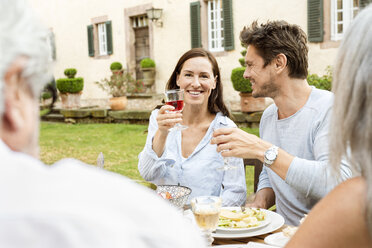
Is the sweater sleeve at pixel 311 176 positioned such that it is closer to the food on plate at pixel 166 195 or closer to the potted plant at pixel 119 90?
the food on plate at pixel 166 195

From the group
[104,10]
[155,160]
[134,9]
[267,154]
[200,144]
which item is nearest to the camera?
[267,154]

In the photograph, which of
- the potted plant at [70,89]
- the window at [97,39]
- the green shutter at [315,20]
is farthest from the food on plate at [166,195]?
the window at [97,39]

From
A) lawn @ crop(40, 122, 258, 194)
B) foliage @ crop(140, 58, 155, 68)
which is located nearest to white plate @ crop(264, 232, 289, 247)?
lawn @ crop(40, 122, 258, 194)

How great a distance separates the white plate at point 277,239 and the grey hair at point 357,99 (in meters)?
0.70

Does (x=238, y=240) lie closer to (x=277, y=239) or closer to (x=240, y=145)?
(x=277, y=239)

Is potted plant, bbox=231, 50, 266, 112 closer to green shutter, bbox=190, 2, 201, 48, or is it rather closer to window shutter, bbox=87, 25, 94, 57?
green shutter, bbox=190, 2, 201, 48

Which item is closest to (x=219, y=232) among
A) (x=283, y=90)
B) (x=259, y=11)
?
(x=283, y=90)

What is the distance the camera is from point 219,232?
1900 mm

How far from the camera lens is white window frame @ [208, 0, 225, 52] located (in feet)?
40.9

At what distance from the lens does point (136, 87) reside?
1416 cm

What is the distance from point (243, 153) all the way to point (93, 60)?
1511 cm

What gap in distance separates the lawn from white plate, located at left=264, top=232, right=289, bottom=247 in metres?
3.68

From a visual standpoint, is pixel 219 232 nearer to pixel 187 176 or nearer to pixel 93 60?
pixel 187 176

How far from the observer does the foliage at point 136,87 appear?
45.7 ft
